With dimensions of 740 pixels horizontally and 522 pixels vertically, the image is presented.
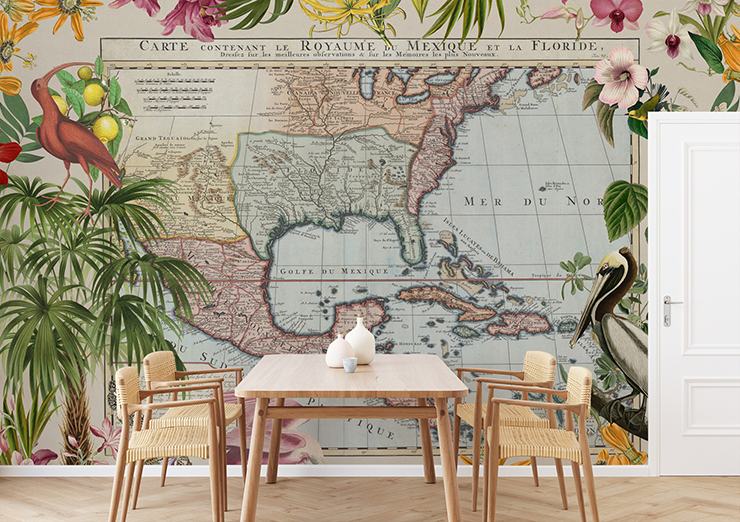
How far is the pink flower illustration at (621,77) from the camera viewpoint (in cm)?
365

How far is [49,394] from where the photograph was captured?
11.9 feet

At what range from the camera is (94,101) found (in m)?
3.67

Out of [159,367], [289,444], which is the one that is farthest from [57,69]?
[289,444]

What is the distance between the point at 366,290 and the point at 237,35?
69.9 inches

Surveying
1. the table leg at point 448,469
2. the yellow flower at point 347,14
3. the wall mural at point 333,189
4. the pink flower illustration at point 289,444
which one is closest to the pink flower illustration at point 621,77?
the wall mural at point 333,189

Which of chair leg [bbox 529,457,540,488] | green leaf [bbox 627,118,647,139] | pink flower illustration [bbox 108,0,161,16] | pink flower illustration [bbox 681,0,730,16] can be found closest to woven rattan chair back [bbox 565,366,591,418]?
chair leg [bbox 529,457,540,488]

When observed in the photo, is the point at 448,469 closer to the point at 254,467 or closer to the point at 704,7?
the point at 254,467

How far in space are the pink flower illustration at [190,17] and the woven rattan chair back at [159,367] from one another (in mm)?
1987

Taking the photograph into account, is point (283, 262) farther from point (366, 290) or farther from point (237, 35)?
point (237, 35)

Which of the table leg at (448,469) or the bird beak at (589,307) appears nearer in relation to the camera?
the table leg at (448,469)

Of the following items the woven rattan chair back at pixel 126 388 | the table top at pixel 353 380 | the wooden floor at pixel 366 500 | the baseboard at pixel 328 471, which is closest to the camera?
the table top at pixel 353 380

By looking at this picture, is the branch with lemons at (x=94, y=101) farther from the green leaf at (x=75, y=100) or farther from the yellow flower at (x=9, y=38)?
the yellow flower at (x=9, y=38)

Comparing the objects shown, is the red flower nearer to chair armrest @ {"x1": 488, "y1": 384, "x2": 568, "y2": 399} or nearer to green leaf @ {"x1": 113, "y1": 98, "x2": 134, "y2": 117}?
green leaf @ {"x1": 113, "y1": 98, "x2": 134, "y2": 117}

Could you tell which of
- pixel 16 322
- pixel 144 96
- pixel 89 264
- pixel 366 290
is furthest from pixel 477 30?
pixel 16 322
